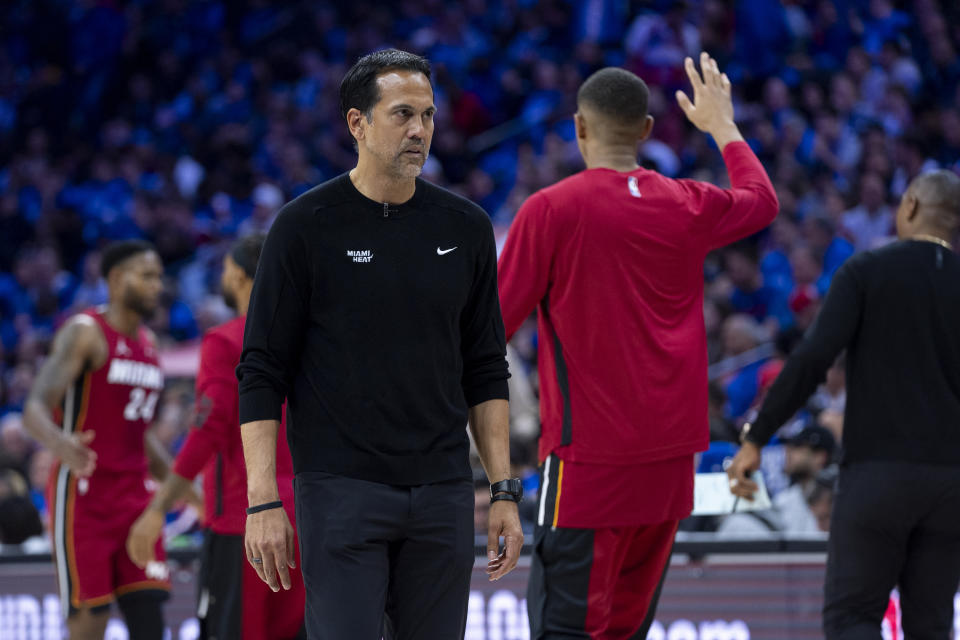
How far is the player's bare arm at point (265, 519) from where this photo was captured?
329 cm

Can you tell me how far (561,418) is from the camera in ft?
14.9

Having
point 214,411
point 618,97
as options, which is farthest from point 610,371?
point 214,411

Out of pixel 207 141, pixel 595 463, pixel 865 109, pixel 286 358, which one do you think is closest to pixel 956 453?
pixel 595 463

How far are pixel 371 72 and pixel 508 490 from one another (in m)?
1.18

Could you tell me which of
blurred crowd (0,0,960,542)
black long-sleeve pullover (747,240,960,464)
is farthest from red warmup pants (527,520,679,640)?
blurred crowd (0,0,960,542)

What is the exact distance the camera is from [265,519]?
10.9ft

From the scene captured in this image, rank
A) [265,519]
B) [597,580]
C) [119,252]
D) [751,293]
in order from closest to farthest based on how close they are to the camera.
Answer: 1. [265,519]
2. [597,580]
3. [119,252]
4. [751,293]

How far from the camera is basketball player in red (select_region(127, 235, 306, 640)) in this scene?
17.3 ft

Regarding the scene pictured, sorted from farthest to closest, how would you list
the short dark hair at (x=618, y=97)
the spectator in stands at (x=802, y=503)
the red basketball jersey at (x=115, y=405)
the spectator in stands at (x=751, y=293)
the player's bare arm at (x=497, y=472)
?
the spectator in stands at (x=751, y=293), the spectator in stands at (x=802, y=503), the red basketball jersey at (x=115, y=405), the short dark hair at (x=618, y=97), the player's bare arm at (x=497, y=472)

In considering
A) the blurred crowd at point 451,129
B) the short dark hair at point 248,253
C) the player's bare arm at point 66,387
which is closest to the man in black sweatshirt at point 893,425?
the short dark hair at point 248,253

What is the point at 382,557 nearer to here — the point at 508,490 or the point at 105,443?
the point at 508,490

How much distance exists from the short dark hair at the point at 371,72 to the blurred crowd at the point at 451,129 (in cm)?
447

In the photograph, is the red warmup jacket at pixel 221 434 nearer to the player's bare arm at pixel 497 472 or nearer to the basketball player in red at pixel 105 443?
the basketball player in red at pixel 105 443

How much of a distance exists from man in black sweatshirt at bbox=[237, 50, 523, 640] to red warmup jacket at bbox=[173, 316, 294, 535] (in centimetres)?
182
